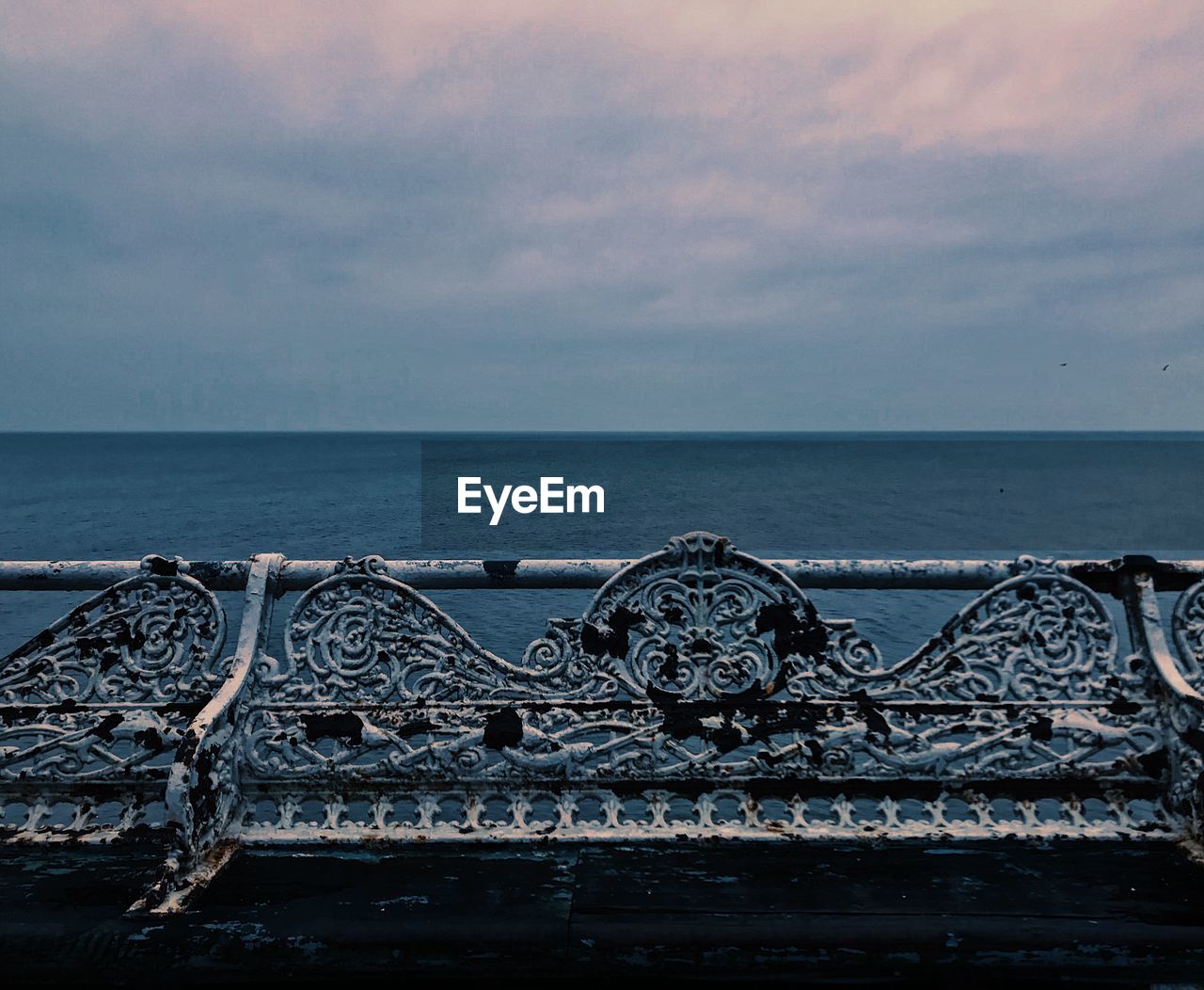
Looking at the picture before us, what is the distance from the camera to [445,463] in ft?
342

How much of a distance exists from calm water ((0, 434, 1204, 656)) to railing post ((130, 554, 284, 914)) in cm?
Result: 997

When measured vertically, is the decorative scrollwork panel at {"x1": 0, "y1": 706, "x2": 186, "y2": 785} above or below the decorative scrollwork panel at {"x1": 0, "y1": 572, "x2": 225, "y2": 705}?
below

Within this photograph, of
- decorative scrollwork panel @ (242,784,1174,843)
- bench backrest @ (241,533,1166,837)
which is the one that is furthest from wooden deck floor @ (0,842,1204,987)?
Answer: bench backrest @ (241,533,1166,837)

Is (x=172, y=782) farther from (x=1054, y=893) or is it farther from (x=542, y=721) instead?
(x=1054, y=893)

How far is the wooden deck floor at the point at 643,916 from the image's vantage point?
2066mm

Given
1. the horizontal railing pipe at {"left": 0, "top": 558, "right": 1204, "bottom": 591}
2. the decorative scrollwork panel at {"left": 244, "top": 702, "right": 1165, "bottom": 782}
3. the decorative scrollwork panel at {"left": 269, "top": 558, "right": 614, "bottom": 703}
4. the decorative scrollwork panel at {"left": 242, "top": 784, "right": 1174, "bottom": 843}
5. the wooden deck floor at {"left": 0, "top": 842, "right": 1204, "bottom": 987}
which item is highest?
the horizontal railing pipe at {"left": 0, "top": 558, "right": 1204, "bottom": 591}

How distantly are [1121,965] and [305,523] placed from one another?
1669 inches

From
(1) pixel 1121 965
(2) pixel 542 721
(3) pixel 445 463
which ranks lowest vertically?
(1) pixel 1121 965

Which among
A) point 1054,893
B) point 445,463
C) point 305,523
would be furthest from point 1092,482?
point 1054,893

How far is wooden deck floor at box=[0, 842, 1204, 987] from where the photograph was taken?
6.78 feet

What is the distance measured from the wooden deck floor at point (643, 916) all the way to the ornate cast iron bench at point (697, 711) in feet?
0.51

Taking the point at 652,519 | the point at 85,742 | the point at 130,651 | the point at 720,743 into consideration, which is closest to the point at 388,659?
the point at 130,651

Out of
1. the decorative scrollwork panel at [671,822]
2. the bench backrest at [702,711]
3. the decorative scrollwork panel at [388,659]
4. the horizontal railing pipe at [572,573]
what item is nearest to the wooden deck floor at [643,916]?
the decorative scrollwork panel at [671,822]

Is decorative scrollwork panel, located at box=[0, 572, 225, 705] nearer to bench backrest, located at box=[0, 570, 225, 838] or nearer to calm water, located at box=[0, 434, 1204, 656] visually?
bench backrest, located at box=[0, 570, 225, 838]
